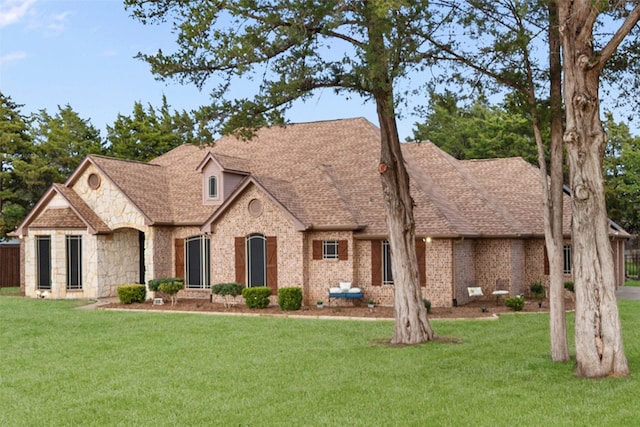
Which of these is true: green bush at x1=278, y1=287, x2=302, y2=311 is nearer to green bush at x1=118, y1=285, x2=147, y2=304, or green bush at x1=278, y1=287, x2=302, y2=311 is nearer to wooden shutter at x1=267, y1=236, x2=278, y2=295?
wooden shutter at x1=267, y1=236, x2=278, y2=295

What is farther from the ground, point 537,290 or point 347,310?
point 537,290

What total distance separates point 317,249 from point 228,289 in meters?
3.12

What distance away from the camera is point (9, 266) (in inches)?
1246

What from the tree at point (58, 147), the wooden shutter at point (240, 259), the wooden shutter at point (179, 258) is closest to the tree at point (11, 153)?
the tree at point (58, 147)

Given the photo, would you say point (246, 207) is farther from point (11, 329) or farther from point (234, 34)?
point (234, 34)

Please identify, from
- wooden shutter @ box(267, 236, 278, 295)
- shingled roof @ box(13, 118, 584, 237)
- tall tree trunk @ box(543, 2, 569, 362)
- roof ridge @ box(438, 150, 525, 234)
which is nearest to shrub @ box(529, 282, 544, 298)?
shingled roof @ box(13, 118, 584, 237)

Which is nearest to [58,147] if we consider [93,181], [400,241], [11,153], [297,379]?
[11,153]

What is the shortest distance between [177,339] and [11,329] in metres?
4.99

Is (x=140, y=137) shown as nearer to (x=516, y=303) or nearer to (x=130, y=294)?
(x=130, y=294)

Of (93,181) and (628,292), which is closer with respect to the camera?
(93,181)

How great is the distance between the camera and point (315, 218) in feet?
70.9

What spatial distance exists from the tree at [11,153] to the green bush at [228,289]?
1819cm

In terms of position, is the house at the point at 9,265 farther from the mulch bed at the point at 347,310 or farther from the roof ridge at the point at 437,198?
the roof ridge at the point at 437,198

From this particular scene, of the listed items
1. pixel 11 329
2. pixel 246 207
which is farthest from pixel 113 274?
pixel 11 329
